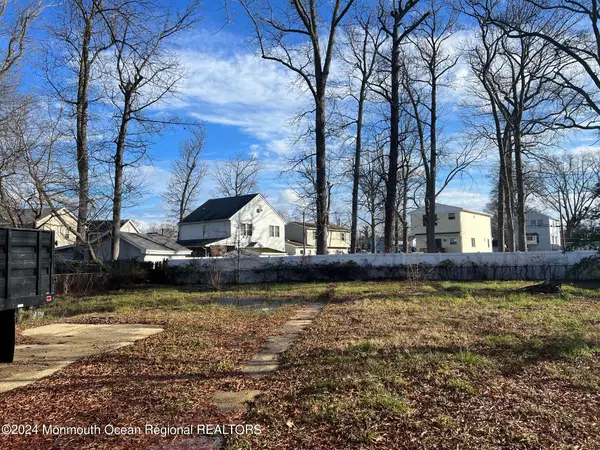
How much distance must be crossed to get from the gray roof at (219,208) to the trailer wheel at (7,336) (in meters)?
33.8

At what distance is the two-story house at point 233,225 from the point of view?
129 feet

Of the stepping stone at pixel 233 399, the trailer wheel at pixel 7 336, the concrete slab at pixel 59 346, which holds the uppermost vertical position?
the trailer wheel at pixel 7 336

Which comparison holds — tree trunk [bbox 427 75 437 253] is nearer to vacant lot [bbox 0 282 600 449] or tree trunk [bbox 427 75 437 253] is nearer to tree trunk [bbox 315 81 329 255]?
tree trunk [bbox 315 81 329 255]

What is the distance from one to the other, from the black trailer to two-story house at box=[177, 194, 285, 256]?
31004mm

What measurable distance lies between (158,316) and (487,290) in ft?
34.3

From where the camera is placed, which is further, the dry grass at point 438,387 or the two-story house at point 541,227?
the two-story house at point 541,227

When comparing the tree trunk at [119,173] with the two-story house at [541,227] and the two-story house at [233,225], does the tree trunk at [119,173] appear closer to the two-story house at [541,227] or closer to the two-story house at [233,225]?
the two-story house at [233,225]

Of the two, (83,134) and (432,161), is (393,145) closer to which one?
(432,161)

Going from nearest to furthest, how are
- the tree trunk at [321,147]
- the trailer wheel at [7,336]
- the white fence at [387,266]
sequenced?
the trailer wheel at [7,336] → the white fence at [387,266] → the tree trunk at [321,147]

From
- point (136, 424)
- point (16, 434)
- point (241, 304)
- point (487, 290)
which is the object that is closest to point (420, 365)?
point (136, 424)

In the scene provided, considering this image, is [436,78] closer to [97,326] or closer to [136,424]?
[97,326]

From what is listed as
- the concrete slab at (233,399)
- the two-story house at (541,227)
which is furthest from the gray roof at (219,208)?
the two-story house at (541,227)

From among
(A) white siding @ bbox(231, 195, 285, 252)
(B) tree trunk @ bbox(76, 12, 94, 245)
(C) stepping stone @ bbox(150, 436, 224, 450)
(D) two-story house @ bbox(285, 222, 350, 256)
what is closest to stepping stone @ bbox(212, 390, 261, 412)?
(C) stepping stone @ bbox(150, 436, 224, 450)

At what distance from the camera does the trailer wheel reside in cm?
570
